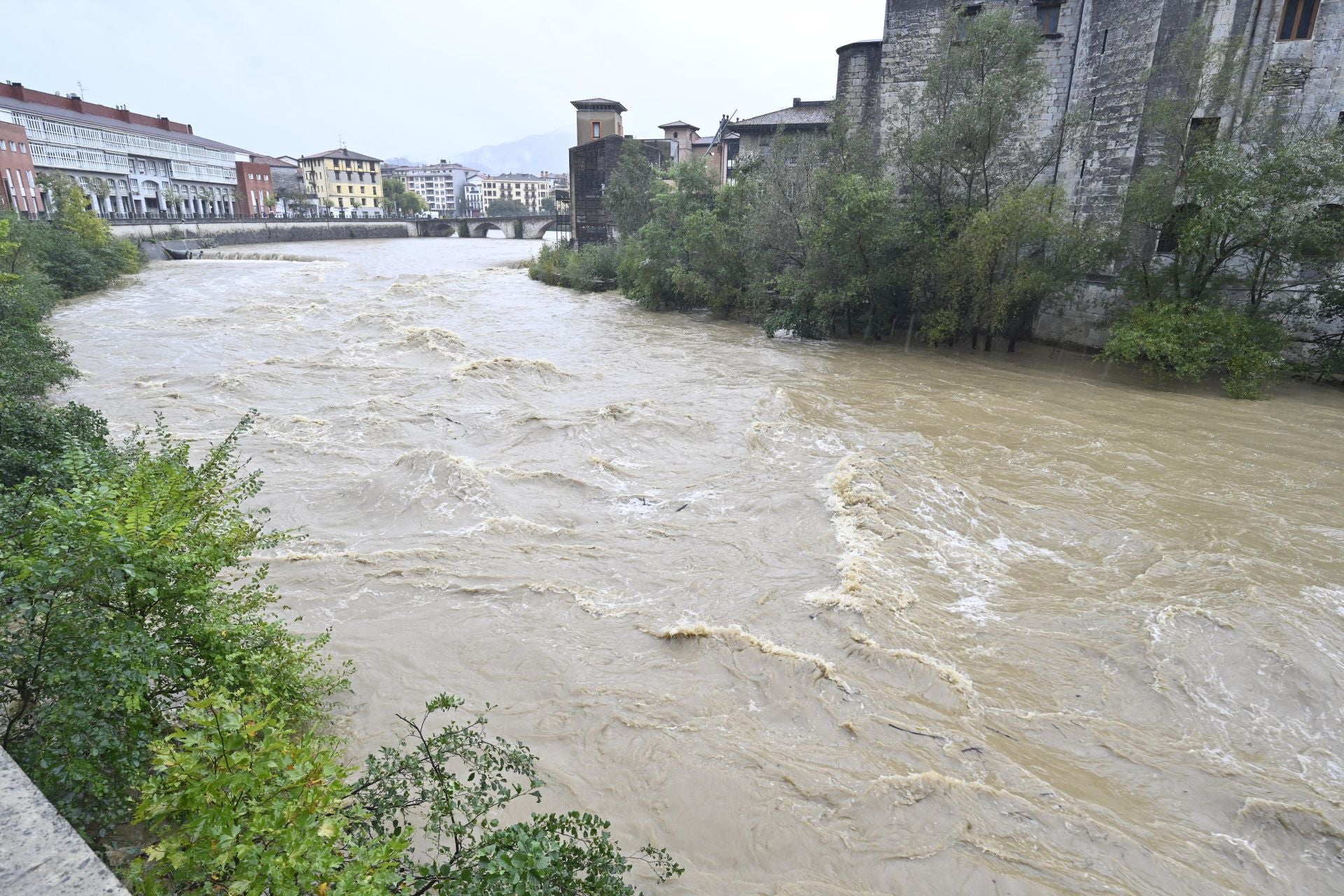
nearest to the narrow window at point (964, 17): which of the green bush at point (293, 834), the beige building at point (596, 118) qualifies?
the green bush at point (293, 834)

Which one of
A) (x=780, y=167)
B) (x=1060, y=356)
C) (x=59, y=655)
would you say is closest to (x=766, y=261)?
(x=780, y=167)

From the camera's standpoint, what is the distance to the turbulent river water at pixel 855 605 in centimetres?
481

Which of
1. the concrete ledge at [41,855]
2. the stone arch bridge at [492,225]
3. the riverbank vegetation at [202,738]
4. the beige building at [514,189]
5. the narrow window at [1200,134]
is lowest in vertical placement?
the riverbank vegetation at [202,738]

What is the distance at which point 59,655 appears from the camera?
11.5 feet

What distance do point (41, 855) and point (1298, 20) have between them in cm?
2146

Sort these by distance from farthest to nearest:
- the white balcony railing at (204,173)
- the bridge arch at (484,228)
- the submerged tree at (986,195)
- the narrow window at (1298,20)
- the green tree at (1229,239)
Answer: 1. the bridge arch at (484,228)
2. the white balcony railing at (204,173)
3. the submerged tree at (986,195)
4. the narrow window at (1298,20)
5. the green tree at (1229,239)

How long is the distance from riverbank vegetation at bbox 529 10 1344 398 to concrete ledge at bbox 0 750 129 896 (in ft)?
58.7

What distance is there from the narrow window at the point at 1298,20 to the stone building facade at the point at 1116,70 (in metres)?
0.01

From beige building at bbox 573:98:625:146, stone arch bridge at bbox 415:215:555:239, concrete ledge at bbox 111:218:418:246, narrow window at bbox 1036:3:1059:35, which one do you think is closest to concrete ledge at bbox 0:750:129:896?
narrow window at bbox 1036:3:1059:35

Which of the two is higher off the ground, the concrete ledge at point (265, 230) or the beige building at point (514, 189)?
the beige building at point (514, 189)

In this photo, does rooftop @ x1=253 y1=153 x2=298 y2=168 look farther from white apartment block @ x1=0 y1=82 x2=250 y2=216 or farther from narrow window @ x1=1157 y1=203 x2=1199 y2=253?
narrow window @ x1=1157 y1=203 x2=1199 y2=253

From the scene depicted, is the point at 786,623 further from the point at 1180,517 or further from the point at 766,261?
the point at 766,261

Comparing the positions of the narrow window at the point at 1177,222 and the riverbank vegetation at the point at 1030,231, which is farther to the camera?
the narrow window at the point at 1177,222

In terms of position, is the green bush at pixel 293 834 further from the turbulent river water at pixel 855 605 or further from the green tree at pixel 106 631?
the turbulent river water at pixel 855 605
